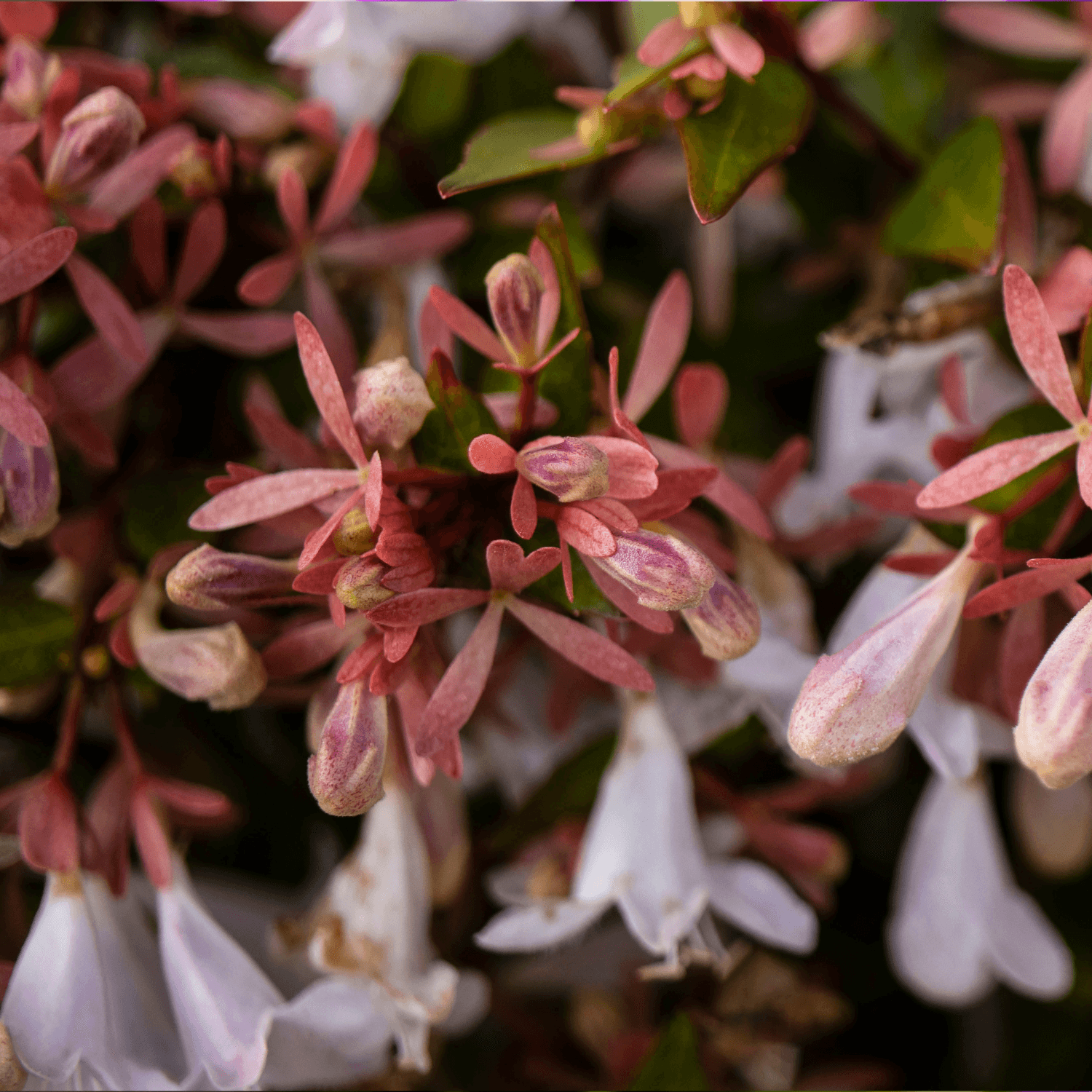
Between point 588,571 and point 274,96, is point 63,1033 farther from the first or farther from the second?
Result: point 274,96

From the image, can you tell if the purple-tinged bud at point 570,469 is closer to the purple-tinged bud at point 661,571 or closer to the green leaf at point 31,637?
the purple-tinged bud at point 661,571

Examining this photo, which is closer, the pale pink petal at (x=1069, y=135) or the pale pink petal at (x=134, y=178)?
the pale pink petal at (x=134, y=178)

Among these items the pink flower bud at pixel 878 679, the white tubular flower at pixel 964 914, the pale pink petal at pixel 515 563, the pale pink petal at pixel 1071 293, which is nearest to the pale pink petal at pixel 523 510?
the pale pink petal at pixel 515 563

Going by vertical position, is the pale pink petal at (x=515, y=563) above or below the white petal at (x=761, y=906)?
above

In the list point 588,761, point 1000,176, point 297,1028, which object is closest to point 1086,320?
point 1000,176

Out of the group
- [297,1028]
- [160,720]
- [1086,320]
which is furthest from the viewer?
[160,720]

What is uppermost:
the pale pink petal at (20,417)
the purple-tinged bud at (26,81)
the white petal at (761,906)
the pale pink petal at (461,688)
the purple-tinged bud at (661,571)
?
the purple-tinged bud at (26,81)
